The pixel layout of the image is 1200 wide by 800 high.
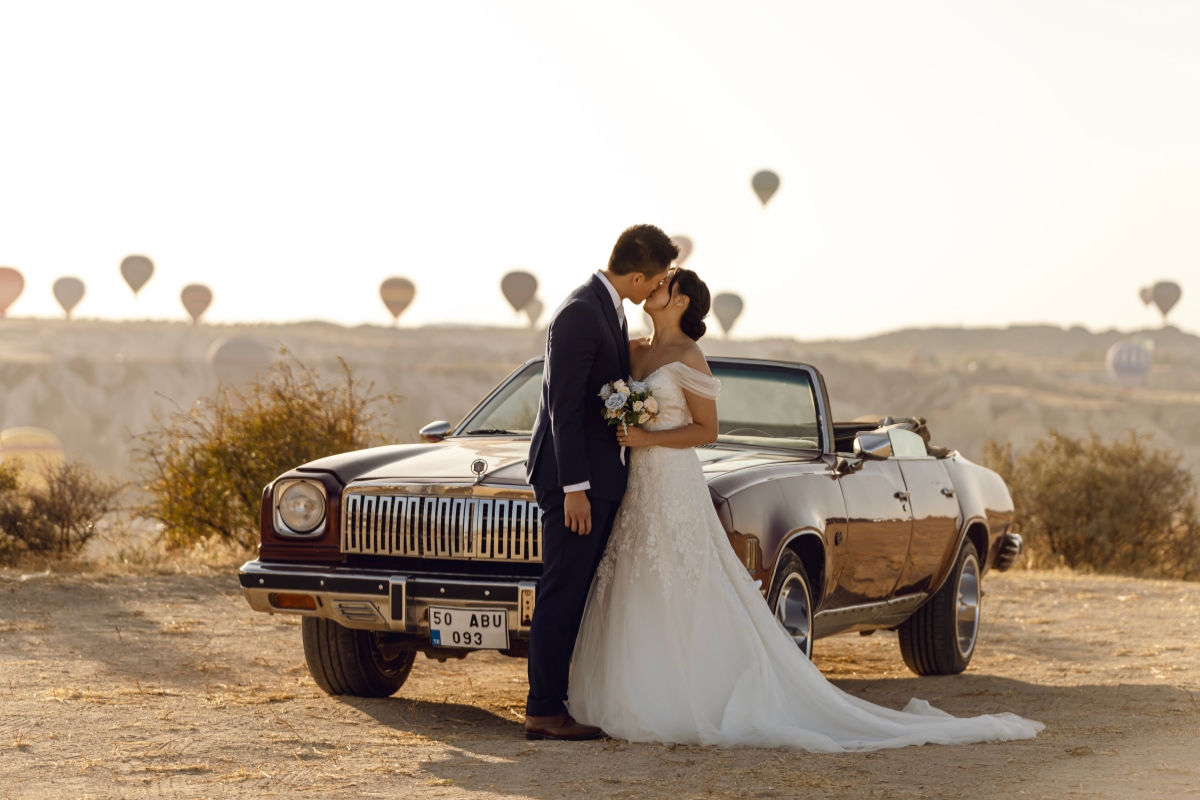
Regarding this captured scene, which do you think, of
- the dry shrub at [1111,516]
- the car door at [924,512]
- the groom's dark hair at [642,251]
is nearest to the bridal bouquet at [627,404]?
the groom's dark hair at [642,251]

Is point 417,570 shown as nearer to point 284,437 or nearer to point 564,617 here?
point 564,617

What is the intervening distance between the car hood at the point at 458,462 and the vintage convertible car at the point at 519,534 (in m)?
0.01

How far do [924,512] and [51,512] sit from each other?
825cm

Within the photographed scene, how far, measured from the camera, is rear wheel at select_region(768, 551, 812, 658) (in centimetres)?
627

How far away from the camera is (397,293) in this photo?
7906 centimetres

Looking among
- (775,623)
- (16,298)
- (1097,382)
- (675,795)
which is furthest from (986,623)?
(1097,382)

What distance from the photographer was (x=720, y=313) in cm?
8969

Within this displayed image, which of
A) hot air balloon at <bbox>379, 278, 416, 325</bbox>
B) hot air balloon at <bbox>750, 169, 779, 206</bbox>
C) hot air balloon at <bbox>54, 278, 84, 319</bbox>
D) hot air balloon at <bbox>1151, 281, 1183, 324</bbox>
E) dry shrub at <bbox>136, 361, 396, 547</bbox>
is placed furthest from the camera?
hot air balloon at <bbox>54, 278, 84, 319</bbox>

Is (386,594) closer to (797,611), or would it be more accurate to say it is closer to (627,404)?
(627,404)

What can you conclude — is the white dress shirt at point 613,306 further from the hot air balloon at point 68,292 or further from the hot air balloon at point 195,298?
the hot air balloon at point 68,292

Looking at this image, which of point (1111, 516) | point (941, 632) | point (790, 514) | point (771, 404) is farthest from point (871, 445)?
point (1111, 516)

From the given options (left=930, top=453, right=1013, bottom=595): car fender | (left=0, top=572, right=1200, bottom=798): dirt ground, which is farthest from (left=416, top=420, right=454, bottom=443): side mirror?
(left=930, top=453, right=1013, bottom=595): car fender

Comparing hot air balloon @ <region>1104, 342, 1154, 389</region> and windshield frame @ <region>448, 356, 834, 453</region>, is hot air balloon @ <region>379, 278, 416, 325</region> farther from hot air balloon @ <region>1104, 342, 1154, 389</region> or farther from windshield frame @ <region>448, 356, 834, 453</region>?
windshield frame @ <region>448, 356, 834, 453</region>

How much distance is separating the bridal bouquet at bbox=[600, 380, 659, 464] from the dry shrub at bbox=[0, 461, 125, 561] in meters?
8.43
